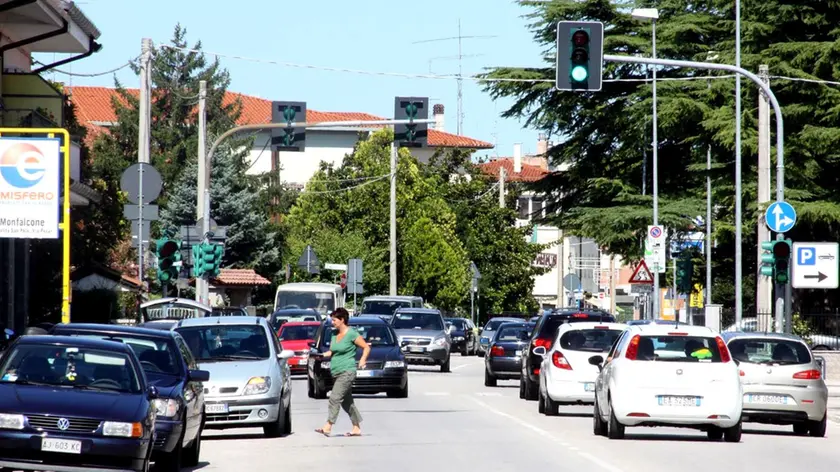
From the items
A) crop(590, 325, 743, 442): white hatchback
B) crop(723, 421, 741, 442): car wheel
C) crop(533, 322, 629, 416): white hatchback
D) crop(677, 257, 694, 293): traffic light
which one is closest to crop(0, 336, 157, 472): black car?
crop(590, 325, 743, 442): white hatchback

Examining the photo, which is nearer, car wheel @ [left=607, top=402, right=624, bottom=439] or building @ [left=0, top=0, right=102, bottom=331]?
car wheel @ [left=607, top=402, right=624, bottom=439]

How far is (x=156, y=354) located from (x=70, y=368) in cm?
273

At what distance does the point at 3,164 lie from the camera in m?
22.5

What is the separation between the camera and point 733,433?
838 inches

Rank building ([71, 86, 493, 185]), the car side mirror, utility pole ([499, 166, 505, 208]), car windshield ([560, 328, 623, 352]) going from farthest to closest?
building ([71, 86, 493, 185]), utility pole ([499, 166, 505, 208]), car windshield ([560, 328, 623, 352]), the car side mirror

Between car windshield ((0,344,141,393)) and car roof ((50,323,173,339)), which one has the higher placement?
car roof ((50,323,173,339))

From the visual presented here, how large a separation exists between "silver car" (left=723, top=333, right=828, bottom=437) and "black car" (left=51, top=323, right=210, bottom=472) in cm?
925

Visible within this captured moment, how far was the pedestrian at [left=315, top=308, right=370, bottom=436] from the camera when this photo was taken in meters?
21.8

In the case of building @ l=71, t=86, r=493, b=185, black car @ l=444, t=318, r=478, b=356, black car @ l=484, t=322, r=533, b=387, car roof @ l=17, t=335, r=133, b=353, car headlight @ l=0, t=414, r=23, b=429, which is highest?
building @ l=71, t=86, r=493, b=185

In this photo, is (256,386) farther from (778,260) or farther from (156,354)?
(778,260)

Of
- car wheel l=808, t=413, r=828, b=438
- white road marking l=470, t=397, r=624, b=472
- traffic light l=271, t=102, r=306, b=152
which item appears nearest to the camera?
white road marking l=470, t=397, r=624, b=472

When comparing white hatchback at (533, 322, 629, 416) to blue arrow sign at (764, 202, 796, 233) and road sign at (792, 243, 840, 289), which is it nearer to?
road sign at (792, 243, 840, 289)

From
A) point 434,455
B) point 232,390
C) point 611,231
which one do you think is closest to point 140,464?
point 434,455

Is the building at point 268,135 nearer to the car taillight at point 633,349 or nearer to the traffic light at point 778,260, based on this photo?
the traffic light at point 778,260
